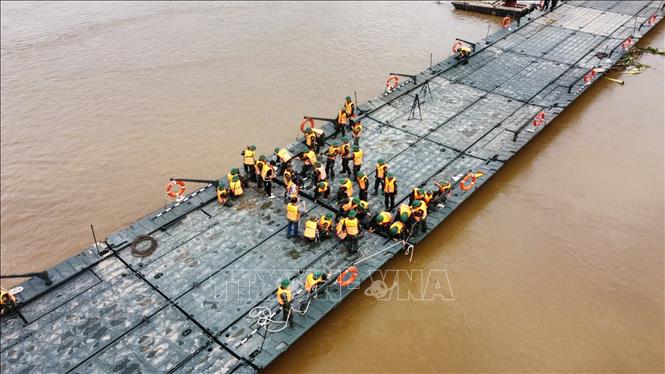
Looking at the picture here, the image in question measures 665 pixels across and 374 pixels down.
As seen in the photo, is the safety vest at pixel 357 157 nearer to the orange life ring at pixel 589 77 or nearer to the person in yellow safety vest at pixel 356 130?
the person in yellow safety vest at pixel 356 130

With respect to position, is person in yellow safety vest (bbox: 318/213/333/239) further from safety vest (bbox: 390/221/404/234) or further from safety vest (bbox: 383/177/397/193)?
safety vest (bbox: 383/177/397/193)

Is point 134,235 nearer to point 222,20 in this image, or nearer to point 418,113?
point 418,113

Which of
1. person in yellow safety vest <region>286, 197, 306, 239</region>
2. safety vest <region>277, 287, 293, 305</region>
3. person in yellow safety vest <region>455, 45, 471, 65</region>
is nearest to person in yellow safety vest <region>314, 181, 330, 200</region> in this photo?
person in yellow safety vest <region>286, 197, 306, 239</region>

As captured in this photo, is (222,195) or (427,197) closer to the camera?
(427,197)

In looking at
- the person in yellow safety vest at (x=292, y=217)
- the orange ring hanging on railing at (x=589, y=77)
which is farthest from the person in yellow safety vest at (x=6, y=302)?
the orange ring hanging on railing at (x=589, y=77)

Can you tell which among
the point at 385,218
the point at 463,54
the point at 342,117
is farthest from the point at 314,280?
the point at 463,54

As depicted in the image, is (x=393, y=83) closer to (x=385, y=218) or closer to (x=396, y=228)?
(x=385, y=218)
